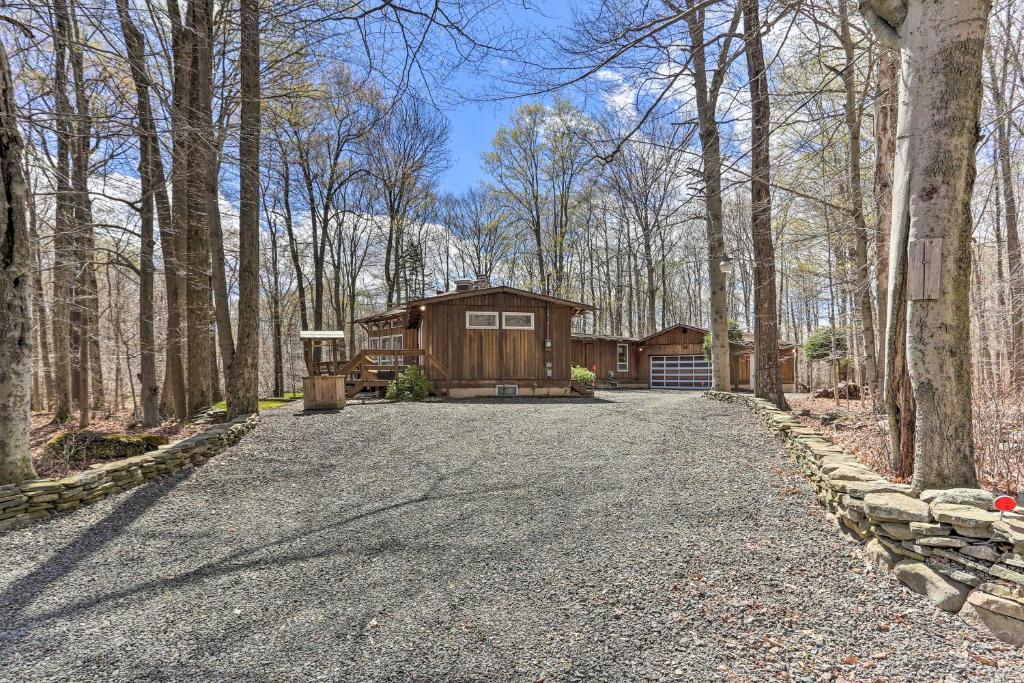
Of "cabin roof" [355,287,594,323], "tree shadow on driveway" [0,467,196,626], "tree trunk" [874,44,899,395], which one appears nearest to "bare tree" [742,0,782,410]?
"tree trunk" [874,44,899,395]

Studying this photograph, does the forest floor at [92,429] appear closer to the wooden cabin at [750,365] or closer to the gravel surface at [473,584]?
the gravel surface at [473,584]

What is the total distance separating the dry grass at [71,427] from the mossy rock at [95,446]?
5.2 inches

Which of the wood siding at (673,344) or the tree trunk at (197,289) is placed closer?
the tree trunk at (197,289)

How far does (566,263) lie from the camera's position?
88.0 feet

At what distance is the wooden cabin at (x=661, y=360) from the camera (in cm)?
2175

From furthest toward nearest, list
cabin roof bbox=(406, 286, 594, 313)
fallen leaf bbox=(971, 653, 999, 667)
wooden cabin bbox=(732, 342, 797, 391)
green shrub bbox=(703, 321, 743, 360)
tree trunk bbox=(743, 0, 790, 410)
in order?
wooden cabin bbox=(732, 342, 797, 391)
green shrub bbox=(703, 321, 743, 360)
cabin roof bbox=(406, 286, 594, 313)
tree trunk bbox=(743, 0, 790, 410)
fallen leaf bbox=(971, 653, 999, 667)

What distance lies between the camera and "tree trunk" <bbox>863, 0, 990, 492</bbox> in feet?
11.0

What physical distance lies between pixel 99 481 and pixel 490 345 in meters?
9.16

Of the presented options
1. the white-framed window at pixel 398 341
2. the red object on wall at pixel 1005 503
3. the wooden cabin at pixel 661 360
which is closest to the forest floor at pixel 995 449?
the red object on wall at pixel 1005 503

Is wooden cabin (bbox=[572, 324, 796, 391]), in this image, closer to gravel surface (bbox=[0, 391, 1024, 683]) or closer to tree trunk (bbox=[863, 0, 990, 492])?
gravel surface (bbox=[0, 391, 1024, 683])

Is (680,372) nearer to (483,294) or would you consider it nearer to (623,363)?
(623,363)

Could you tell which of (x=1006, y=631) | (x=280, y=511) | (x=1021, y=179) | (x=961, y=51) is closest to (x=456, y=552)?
(x=280, y=511)

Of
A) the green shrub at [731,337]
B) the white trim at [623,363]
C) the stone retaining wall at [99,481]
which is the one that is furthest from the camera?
the white trim at [623,363]

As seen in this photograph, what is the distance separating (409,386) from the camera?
12016 mm
